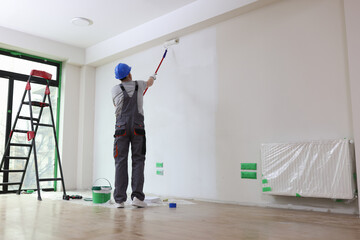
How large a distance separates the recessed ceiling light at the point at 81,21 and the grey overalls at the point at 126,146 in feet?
6.44

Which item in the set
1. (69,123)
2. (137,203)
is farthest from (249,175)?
(69,123)

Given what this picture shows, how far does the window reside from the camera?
16.9ft

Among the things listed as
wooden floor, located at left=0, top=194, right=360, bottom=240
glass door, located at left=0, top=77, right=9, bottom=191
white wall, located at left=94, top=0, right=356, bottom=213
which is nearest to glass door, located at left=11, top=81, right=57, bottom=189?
glass door, located at left=0, top=77, right=9, bottom=191

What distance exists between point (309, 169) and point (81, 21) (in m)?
3.80

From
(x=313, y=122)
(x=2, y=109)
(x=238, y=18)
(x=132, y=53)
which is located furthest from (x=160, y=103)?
(x=2, y=109)

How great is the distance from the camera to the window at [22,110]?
5.14m

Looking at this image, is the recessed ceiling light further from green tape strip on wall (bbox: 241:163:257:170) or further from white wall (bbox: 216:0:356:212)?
green tape strip on wall (bbox: 241:163:257:170)

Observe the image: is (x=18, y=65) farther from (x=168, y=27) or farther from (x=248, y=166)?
(x=248, y=166)

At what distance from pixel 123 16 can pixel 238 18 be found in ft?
5.78

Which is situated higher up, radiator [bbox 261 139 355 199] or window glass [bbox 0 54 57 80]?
window glass [bbox 0 54 57 80]

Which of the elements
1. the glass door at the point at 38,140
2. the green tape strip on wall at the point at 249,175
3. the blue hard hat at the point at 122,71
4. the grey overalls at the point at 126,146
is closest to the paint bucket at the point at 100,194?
the grey overalls at the point at 126,146

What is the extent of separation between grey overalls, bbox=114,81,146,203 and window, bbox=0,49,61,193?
2751 mm

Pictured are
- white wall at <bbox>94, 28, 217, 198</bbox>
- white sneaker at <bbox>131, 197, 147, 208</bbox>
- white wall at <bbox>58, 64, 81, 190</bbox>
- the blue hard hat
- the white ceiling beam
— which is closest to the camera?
white sneaker at <bbox>131, 197, 147, 208</bbox>

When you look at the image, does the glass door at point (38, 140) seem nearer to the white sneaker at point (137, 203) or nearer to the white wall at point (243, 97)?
the white wall at point (243, 97)
